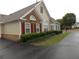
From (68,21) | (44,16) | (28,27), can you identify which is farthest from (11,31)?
(68,21)

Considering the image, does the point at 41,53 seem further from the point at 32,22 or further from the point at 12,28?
the point at 12,28

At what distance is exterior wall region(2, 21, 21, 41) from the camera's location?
51.8 ft

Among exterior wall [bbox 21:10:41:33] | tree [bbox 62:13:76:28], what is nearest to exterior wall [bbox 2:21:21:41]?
exterior wall [bbox 21:10:41:33]

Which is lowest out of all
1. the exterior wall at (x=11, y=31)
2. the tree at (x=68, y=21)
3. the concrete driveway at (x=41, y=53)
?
the concrete driveway at (x=41, y=53)

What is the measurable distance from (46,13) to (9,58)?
16669mm

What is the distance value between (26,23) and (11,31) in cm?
329

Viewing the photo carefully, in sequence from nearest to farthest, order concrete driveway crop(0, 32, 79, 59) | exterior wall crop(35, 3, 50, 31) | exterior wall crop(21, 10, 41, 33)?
concrete driveway crop(0, 32, 79, 59)
exterior wall crop(21, 10, 41, 33)
exterior wall crop(35, 3, 50, 31)

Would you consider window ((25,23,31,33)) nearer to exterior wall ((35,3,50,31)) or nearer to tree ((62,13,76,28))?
exterior wall ((35,3,50,31))

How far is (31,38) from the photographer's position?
49.1ft

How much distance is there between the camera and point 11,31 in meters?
17.6

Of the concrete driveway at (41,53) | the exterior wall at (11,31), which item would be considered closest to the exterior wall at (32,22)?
→ the exterior wall at (11,31)

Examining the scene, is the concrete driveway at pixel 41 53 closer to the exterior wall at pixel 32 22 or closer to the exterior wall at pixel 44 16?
the exterior wall at pixel 32 22

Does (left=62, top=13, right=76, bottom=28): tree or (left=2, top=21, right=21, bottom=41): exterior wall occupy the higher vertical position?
(left=62, top=13, right=76, bottom=28): tree

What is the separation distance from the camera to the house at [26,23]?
15.7 m
